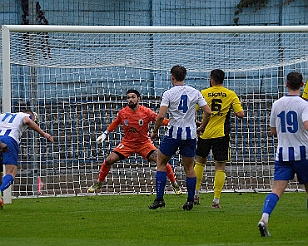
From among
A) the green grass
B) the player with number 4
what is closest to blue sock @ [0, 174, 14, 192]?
the green grass

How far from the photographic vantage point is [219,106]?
12.4 metres

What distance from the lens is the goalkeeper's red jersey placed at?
Result: 15.0m

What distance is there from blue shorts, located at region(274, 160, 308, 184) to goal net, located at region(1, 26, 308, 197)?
7.51m

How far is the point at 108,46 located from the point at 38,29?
2.50 metres

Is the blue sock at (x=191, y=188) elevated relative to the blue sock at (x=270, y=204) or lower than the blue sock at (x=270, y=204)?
lower

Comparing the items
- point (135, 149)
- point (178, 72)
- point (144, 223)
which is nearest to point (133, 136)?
point (135, 149)

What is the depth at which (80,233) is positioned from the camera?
30.6 ft

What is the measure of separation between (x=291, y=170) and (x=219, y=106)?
139 inches

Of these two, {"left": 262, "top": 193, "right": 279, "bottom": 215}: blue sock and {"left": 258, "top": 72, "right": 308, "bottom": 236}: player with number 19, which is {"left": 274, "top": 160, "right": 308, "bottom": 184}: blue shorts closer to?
{"left": 258, "top": 72, "right": 308, "bottom": 236}: player with number 19

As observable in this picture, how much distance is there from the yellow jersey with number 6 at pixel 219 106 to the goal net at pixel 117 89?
397 centimetres

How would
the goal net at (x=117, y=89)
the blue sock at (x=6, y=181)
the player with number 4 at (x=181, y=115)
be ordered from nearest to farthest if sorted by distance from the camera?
the player with number 4 at (x=181, y=115) < the blue sock at (x=6, y=181) < the goal net at (x=117, y=89)

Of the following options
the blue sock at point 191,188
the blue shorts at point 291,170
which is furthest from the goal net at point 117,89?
the blue shorts at point 291,170

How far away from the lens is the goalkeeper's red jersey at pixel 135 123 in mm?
15047

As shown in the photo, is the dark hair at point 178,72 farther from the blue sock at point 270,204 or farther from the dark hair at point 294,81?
the blue sock at point 270,204
